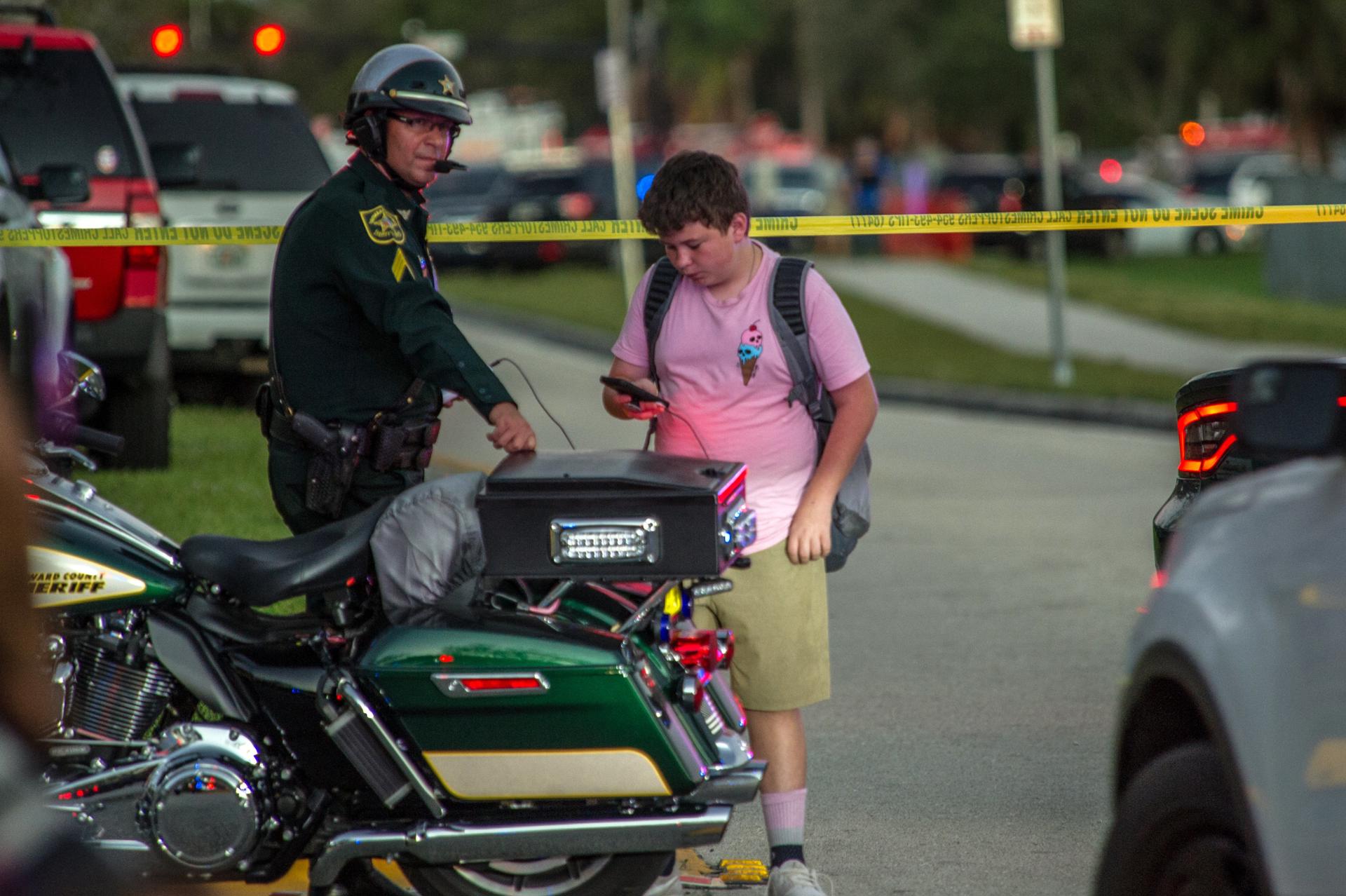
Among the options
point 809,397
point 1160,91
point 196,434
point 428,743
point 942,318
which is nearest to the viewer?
point 428,743

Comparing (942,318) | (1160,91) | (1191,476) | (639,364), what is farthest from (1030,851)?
(1160,91)

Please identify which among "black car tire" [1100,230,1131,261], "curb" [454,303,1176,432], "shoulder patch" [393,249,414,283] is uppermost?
"shoulder patch" [393,249,414,283]

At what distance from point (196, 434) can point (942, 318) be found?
1280 cm

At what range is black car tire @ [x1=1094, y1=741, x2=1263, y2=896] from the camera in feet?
10.8

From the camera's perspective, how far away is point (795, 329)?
486cm

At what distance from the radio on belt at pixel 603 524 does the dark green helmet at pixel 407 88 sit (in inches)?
41.3

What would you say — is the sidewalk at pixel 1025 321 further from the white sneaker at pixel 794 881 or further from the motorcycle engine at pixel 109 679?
the motorcycle engine at pixel 109 679

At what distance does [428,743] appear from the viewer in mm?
4242

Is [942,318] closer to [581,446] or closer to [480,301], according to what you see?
[480,301]

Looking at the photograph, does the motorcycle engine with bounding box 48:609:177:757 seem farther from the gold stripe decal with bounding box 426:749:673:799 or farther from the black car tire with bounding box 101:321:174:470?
the black car tire with bounding box 101:321:174:470

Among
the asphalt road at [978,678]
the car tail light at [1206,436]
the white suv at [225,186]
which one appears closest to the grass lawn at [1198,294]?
the asphalt road at [978,678]

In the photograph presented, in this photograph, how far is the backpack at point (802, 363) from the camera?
4.86 metres

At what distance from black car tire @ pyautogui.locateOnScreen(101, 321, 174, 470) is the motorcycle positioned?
19.1 ft

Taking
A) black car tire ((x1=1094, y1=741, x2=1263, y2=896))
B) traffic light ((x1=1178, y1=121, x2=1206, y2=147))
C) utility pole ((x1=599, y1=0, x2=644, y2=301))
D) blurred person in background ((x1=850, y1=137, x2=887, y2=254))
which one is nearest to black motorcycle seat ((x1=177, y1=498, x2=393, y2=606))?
black car tire ((x1=1094, y1=741, x2=1263, y2=896))
